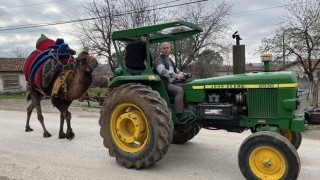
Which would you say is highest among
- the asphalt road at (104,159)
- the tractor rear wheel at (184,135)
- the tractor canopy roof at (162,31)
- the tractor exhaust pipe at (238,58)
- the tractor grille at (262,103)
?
the tractor canopy roof at (162,31)

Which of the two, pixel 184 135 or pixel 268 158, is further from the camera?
pixel 184 135

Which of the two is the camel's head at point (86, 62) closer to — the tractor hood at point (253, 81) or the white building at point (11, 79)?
the tractor hood at point (253, 81)

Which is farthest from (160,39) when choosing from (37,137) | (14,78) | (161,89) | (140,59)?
(14,78)

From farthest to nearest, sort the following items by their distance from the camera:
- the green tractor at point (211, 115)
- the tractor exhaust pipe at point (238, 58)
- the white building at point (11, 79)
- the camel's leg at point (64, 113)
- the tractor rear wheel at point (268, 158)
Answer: the white building at point (11, 79)
the tractor exhaust pipe at point (238, 58)
the camel's leg at point (64, 113)
the green tractor at point (211, 115)
the tractor rear wheel at point (268, 158)

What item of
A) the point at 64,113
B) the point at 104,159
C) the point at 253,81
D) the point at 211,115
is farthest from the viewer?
the point at 64,113

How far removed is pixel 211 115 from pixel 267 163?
1.17 metres

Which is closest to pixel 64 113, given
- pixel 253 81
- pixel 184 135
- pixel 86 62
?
pixel 86 62

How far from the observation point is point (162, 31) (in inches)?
225

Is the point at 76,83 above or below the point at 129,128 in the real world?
above

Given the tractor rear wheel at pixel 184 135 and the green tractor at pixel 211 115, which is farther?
the tractor rear wheel at pixel 184 135

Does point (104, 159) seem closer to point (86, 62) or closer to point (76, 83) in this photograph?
point (76, 83)

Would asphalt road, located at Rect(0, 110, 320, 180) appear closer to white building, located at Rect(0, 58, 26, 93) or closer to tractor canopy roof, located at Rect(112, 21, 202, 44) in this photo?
tractor canopy roof, located at Rect(112, 21, 202, 44)

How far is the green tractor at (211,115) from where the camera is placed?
4207mm

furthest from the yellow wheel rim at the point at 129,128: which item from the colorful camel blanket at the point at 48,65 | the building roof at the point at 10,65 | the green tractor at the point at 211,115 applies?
the building roof at the point at 10,65
